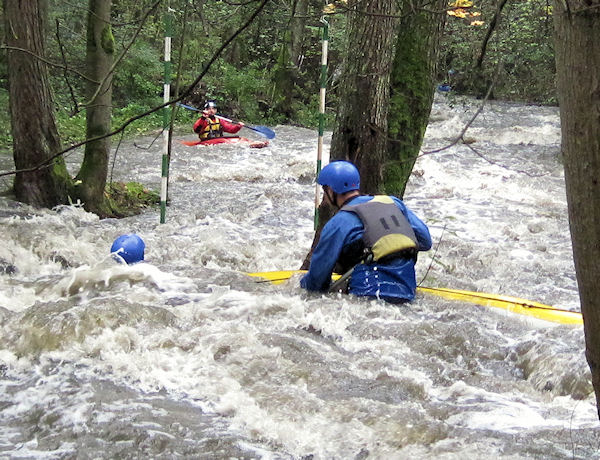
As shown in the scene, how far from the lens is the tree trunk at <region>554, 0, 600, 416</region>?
1.42m

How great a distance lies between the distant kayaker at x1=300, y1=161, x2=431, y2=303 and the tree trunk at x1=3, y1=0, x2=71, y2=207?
4003 mm

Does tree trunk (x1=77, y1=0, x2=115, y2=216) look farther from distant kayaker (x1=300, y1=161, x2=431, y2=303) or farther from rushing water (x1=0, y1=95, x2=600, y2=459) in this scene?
distant kayaker (x1=300, y1=161, x2=431, y2=303)

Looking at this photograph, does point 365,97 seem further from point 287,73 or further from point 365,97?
point 287,73

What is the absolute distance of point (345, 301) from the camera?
4480mm

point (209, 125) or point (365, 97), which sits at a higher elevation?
point (365, 97)

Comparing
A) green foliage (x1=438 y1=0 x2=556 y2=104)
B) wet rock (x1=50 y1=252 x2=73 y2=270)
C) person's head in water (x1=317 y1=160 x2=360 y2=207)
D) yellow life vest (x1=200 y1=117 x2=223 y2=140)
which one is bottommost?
wet rock (x1=50 y1=252 x2=73 y2=270)

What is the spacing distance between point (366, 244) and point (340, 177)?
0.50m

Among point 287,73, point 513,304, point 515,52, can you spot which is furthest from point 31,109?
point 287,73

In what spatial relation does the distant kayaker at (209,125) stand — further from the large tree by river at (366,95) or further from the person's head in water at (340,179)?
the person's head in water at (340,179)

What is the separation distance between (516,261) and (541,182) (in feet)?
16.6

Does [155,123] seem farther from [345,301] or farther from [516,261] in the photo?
[345,301]

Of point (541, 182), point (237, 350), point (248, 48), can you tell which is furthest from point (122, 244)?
point (248, 48)

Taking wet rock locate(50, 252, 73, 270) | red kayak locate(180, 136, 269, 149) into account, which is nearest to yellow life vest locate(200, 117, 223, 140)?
red kayak locate(180, 136, 269, 149)

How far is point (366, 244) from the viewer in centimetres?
446
